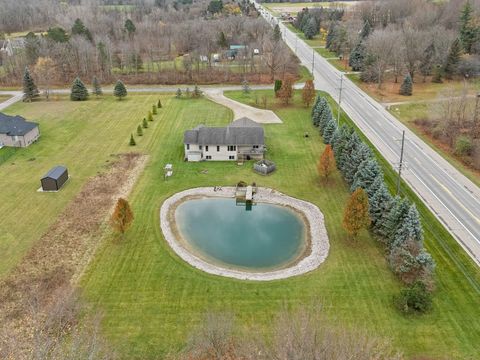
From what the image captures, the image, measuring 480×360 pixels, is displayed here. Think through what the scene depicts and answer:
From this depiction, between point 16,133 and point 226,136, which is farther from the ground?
point 226,136

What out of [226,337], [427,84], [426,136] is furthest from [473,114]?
[226,337]

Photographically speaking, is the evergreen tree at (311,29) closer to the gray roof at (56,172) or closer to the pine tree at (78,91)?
the pine tree at (78,91)

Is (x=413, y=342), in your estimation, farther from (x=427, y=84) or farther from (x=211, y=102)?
(x=427, y=84)

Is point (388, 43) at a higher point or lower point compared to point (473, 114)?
higher

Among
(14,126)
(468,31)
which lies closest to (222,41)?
(468,31)

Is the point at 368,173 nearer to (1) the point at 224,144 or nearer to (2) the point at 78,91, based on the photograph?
(1) the point at 224,144

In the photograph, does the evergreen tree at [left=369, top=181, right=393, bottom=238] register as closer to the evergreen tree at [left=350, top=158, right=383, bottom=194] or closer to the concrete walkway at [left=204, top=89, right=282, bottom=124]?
the evergreen tree at [left=350, top=158, right=383, bottom=194]
